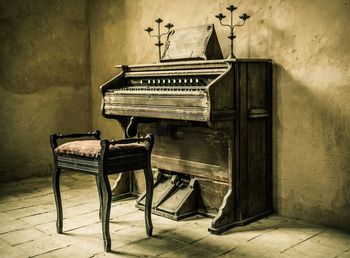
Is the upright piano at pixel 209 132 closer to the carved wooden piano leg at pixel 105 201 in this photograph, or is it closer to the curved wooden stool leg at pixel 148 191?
the curved wooden stool leg at pixel 148 191

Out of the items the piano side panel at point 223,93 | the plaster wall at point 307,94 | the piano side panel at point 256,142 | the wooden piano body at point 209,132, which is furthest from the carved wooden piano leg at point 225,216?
the piano side panel at point 223,93

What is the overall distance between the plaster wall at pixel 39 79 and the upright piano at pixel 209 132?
66.3 inches

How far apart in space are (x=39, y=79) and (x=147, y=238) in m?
3.08

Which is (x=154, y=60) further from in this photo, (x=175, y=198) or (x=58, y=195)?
(x=58, y=195)

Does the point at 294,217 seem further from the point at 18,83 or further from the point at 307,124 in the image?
the point at 18,83

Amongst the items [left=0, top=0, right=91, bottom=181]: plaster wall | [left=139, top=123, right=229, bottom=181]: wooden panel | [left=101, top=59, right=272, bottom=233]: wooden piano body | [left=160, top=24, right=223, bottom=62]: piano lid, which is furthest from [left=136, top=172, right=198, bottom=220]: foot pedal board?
[left=0, top=0, right=91, bottom=181]: plaster wall

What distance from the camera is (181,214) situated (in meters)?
3.76

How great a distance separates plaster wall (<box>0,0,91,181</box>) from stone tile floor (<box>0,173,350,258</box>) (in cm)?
140

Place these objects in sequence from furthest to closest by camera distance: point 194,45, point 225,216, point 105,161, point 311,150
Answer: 1. point 194,45
2. point 311,150
3. point 225,216
4. point 105,161

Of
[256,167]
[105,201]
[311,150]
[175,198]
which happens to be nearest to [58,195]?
[105,201]

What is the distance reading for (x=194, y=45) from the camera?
3896 millimetres

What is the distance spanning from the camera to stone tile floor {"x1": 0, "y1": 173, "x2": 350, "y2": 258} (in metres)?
3.01

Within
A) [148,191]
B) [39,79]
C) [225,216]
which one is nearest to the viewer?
[148,191]

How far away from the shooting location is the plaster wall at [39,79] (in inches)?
208
